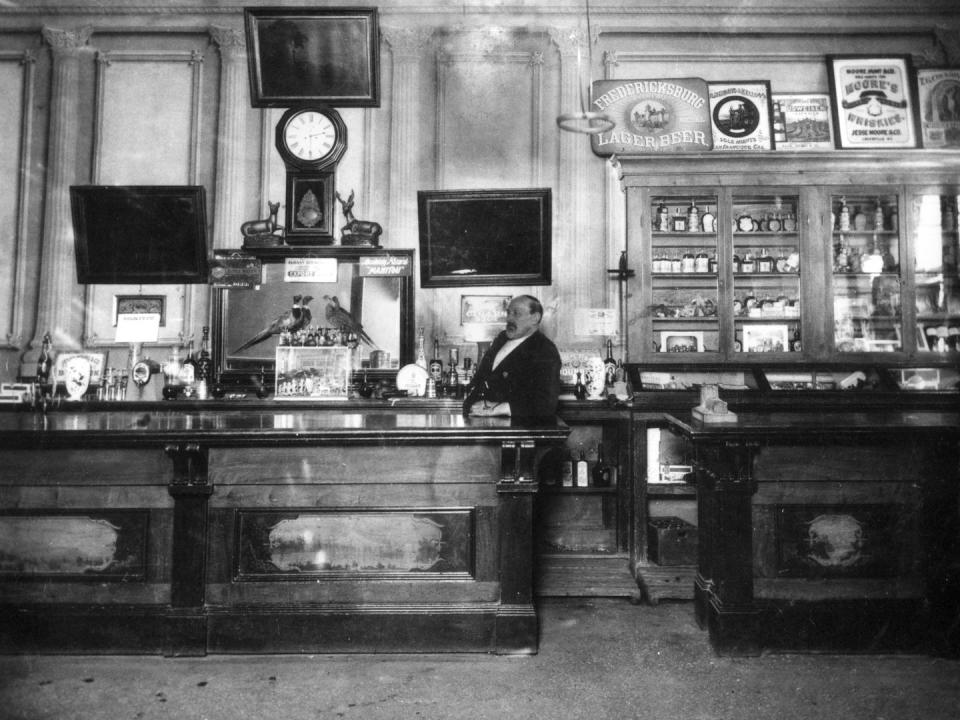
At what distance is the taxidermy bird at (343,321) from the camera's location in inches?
178

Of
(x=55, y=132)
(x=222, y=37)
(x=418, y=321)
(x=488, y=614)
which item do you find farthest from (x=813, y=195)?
(x=55, y=132)

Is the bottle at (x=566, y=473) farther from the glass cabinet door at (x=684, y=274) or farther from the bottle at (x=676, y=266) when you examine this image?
the bottle at (x=676, y=266)

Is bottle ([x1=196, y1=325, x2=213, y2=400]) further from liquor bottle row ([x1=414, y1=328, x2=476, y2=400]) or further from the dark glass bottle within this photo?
the dark glass bottle

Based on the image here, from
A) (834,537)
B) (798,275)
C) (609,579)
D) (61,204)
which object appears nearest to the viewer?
(834,537)

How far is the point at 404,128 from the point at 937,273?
3.99m

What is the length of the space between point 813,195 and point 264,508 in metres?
4.01

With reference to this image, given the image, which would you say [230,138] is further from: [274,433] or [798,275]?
[798,275]

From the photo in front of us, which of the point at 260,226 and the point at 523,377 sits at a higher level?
the point at 260,226

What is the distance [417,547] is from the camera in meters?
2.72

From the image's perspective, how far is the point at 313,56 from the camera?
182 inches

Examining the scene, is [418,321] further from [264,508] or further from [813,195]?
[813,195]

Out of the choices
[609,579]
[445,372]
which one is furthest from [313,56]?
[609,579]

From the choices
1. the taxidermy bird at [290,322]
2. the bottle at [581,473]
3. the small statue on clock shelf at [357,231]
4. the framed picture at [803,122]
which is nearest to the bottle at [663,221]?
the framed picture at [803,122]

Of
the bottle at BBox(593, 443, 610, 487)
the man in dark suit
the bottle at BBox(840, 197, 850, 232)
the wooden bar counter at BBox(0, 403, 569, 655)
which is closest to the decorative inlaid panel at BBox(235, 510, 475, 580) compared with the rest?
the wooden bar counter at BBox(0, 403, 569, 655)
